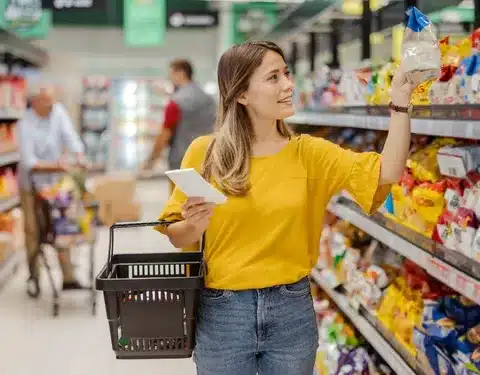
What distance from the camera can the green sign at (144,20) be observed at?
13.4 m

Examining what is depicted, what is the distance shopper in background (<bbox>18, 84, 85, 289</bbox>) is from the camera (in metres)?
6.22

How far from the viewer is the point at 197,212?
203cm

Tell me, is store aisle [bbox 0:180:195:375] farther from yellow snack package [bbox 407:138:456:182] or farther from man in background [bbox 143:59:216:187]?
yellow snack package [bbox 407:138:456:182]

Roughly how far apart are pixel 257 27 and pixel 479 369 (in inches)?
569

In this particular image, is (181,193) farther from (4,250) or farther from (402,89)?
(4,250)

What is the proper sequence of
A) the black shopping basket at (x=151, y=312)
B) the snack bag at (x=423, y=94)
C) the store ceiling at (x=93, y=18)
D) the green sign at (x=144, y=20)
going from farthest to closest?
the store ceiling at (x=93, y=18) → the green sign at (x=144, y=20) → the snack bag at (x=423, y=94) → the black shopping basket at (x=151, y=312)

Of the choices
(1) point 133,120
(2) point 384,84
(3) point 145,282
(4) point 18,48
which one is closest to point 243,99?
(3) point 145,282

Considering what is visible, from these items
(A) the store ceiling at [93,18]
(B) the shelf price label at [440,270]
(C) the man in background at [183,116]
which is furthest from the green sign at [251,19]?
(B) the shelf price label at [440,270]

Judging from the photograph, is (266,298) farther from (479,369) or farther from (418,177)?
(418,177)

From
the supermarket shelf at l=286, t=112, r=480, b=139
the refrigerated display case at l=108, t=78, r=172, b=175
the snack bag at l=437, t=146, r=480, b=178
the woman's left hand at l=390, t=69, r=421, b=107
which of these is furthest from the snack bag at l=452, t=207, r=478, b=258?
the refrigerated display case at l=108, t=78, r=172, b=175

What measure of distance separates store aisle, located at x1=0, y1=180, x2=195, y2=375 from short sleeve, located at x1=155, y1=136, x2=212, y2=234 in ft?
8.42

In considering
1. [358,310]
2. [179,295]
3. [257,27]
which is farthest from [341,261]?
[257,27]

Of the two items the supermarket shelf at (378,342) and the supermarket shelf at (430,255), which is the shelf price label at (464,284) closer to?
the supermarket shelf at (430,255)

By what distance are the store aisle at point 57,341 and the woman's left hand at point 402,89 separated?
304 cm
